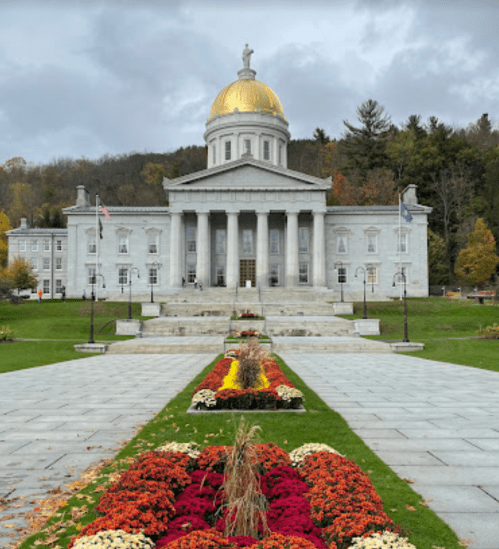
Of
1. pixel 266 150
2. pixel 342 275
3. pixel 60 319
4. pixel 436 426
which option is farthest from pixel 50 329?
pixel 266 150

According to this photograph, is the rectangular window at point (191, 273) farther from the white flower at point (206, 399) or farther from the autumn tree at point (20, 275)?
the white flower at point (206, 399)

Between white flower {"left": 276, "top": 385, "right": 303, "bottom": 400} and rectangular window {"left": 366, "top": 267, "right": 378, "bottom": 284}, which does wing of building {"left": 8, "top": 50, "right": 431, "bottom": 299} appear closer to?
rectangular window {"left": 366, "top": 267, "right": 378, "bottom": 284}

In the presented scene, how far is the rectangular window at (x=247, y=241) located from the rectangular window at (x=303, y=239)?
6.17 metres

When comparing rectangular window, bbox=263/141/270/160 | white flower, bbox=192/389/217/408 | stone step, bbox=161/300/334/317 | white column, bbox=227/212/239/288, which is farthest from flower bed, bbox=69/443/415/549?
rectangular window, bbox=263/141/270/160

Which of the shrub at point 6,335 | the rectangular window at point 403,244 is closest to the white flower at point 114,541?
the shrub at point 6,335

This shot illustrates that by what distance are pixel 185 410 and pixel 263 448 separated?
189 inches

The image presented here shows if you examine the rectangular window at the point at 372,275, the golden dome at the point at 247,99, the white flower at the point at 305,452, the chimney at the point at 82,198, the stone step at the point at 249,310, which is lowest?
the white flower at the point at 305,452

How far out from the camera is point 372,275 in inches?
2399

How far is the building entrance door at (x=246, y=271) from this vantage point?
60188mm

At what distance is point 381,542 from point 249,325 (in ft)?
93.3

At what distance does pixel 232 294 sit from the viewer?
4978cm

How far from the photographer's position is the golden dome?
223ft

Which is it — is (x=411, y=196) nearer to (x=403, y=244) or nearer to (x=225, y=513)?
(x=403, y=244)

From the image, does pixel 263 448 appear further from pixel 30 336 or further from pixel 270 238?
pixel 270 238
